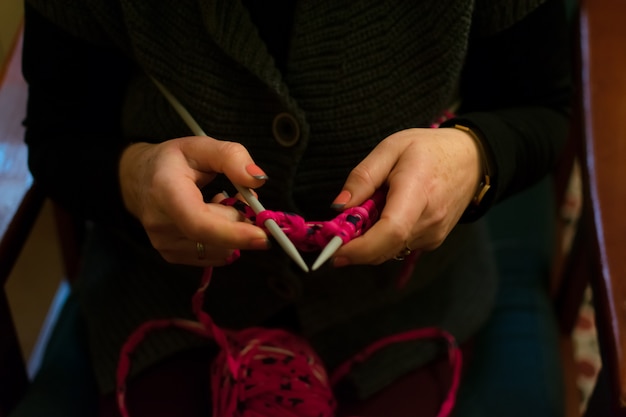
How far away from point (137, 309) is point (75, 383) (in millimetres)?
96

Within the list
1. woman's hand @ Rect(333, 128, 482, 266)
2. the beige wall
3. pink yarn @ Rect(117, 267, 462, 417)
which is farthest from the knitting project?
the beige wall

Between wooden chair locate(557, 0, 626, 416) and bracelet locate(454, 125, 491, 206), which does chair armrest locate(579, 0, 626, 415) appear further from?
bracelet locate(454, 125, 491, 206)

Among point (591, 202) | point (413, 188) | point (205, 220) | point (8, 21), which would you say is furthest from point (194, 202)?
point (591, 202)

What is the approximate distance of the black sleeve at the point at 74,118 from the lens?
55cm

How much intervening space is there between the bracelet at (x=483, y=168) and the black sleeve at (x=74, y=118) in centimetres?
26

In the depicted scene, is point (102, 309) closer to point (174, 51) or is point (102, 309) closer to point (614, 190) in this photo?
point (174, 51)

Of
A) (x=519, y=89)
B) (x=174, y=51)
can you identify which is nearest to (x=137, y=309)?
(x=174, y=51)

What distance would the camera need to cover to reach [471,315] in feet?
2.24

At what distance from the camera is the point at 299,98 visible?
0.46 meters

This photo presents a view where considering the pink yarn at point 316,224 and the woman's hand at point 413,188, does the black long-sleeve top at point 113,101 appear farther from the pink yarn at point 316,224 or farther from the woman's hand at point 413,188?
the pink yarn at point 316,224

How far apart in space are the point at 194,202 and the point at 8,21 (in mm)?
239

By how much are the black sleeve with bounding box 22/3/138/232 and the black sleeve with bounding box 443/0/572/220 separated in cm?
28

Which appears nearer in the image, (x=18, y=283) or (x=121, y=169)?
(x=121, y=169)

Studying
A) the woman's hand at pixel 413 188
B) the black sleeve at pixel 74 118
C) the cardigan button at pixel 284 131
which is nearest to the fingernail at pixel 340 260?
the woman's hand at pixel 413 188
